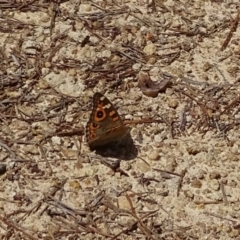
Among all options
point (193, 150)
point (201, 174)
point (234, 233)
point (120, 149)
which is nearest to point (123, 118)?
point (120, 149)

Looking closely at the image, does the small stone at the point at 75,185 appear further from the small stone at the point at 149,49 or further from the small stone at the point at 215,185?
the small stone at the point at 149,49

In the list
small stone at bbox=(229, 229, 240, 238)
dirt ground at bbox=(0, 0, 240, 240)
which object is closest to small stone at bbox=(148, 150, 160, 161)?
dirt ground at bbox=(0, 0, 240, 240)

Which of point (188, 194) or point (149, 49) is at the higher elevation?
point (149, 49)

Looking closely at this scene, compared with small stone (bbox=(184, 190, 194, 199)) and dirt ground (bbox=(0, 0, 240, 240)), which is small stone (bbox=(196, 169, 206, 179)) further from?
small stone (bbox=(184, 190, 194, 199))

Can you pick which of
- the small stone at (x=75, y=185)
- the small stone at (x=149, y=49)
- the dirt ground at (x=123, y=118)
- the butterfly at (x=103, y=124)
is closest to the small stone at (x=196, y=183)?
the dirt ground at (x=123, y=118)

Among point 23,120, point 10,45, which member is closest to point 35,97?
point 23,120

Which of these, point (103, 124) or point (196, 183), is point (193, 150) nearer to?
point (196, 183)
